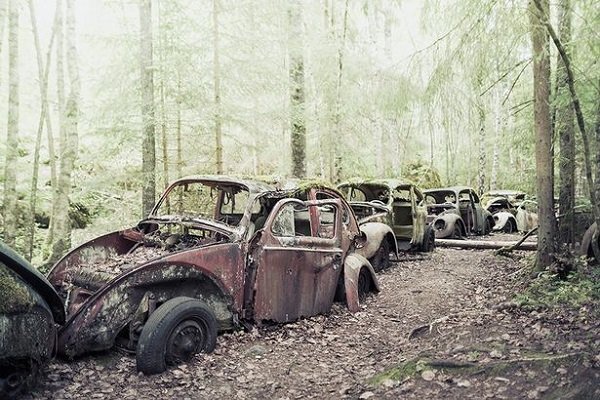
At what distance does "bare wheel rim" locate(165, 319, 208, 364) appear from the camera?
4.79 meters

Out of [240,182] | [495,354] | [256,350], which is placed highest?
[240,182]

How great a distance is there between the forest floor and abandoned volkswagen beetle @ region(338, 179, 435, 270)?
165 inches

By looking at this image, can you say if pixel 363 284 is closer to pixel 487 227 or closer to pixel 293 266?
pixel 293 266

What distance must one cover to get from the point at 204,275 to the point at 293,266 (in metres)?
1.26

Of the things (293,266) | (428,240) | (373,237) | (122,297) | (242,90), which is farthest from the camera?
(428,240)

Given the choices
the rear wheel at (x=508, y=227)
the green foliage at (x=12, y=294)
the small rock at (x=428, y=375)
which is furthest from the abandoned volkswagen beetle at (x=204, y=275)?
the rear wheel at (x=508, y=227)

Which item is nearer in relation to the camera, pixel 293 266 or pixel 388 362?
pixel 388 362

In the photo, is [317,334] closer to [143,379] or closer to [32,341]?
[143,379]

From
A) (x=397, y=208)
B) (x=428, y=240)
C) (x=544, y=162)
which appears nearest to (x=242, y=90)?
(x=397, y=208)

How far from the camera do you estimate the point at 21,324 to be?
147 inches

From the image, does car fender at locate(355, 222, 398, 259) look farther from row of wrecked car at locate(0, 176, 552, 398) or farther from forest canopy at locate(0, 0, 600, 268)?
forest canopy at locate(0, 0, 600, 268)

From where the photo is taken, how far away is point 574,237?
24.9 feet

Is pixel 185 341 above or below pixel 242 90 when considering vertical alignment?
below

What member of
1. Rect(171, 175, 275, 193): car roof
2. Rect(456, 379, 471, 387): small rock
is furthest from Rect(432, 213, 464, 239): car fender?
Rect(456, 379, 471, 387): small rock
